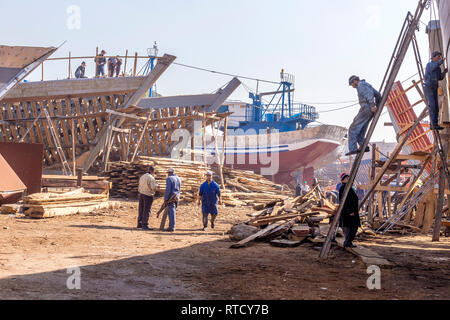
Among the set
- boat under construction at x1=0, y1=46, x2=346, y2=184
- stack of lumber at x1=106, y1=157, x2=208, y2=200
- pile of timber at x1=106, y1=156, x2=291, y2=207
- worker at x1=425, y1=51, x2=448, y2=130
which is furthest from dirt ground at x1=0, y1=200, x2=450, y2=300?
boat under construction at x1=0, y1=46, x2=346, y2=184

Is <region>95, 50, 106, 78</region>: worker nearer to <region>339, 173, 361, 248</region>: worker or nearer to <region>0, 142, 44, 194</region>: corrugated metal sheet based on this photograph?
<region>0, 142, 44, 194</region>: corrugated metal sheet

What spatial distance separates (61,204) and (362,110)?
8417 millimetres

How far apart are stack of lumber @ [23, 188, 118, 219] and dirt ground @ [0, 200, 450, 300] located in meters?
0.85

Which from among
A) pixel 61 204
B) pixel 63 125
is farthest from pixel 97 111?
pixel 61 204

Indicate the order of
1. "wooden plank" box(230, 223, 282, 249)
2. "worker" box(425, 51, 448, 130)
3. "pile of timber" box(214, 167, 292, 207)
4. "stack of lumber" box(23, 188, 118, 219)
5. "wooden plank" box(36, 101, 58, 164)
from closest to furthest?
"worker" box(425, 51, 448, 130), "wooden plank" box(230, 223, 282, 249), "stack of lumber" box(23, 188, 118, 219), "wooden plank" box(36, 101, 58, 164), "pile of timber" box(214, 167, 292, 207)

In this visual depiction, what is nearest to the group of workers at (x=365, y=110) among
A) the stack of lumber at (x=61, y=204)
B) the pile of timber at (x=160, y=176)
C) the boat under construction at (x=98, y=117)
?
the stack of lumber at (x=61, y=204)

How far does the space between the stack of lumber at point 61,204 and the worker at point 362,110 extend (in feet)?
25.7

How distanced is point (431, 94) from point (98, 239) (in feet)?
22.1

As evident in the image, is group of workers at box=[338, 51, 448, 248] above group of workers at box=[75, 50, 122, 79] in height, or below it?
below

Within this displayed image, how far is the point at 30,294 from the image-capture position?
14.0ft

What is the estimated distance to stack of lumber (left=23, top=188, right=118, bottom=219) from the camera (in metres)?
11.2

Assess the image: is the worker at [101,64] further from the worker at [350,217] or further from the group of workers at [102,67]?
the worker at [350,217]
